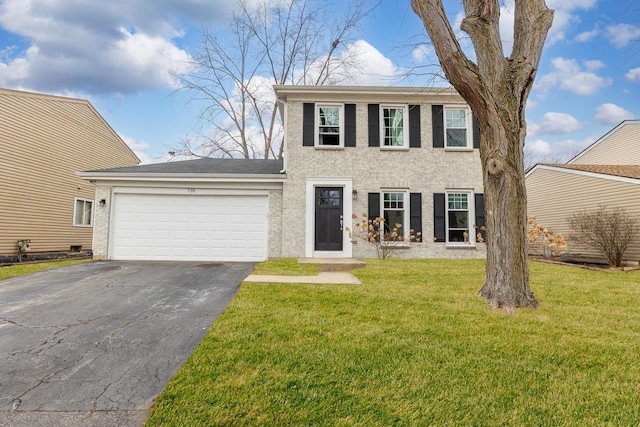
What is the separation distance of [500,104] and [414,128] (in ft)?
19.9

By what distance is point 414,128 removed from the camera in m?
10.6

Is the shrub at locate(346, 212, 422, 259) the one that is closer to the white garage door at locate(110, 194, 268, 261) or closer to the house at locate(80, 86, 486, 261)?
the house at locate(80, 86, 486, 261)

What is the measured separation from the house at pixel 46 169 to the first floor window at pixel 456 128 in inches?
593

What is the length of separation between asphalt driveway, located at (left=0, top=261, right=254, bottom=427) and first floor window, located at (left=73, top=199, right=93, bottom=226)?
9170mm

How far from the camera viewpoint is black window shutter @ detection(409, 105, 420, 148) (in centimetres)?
1052

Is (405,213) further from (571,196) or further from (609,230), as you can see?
(571,196)

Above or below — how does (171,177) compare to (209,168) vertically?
below

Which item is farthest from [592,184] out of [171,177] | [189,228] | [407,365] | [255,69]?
[255,69]

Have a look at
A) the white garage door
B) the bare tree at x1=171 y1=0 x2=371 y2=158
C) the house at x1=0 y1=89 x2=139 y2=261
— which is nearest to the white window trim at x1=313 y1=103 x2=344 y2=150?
the white garage door

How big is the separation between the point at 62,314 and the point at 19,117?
12.0 m

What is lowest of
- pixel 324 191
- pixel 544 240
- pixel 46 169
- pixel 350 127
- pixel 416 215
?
pixel 544 240

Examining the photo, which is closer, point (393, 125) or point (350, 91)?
point (350, 91)

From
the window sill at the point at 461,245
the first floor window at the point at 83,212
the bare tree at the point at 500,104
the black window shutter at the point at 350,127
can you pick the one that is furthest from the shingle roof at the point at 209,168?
the bare tree at the point at 500,104

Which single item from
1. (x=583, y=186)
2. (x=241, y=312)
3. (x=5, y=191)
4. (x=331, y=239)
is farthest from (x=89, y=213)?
(x=583, y=186)
